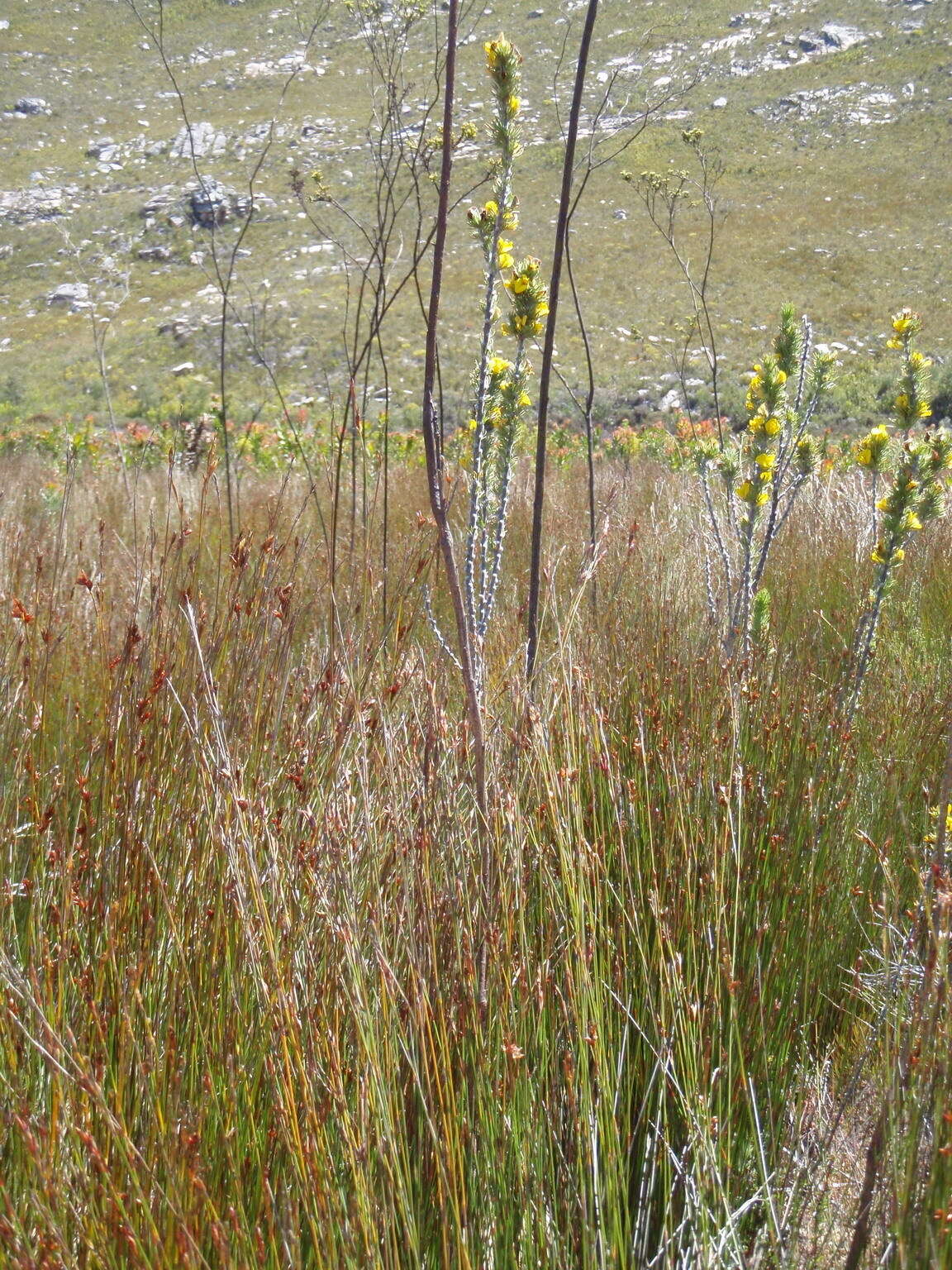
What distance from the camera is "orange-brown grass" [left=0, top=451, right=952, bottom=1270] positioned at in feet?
3.26

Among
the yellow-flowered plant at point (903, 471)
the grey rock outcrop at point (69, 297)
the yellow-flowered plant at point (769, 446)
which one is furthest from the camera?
the grey rock outcrop at point (69, 297)

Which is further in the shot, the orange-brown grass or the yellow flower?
the yellow flower

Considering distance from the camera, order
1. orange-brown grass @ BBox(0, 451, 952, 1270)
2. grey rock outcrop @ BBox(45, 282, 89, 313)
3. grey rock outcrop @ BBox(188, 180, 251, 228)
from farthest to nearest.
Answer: grey rock outcrop @ BBox(45, 282, 89, 313) < grey rock outcrop @ BBox(188, 180, 251, 228) < orange-brown grass @ BBox(0, 451, 952, 1270)

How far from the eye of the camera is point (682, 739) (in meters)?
1.92

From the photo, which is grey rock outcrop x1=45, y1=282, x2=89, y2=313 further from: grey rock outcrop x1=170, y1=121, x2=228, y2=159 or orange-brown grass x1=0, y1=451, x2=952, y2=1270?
orange-brown grass x1=0, y1=451, x2=952, y2=1270

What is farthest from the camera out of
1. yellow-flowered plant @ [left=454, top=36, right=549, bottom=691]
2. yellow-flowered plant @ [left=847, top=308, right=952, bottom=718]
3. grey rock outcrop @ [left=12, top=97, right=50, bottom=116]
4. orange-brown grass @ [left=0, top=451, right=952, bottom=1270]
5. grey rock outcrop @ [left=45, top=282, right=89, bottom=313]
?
grey rock outcrop @ [left=12, top=97, right=50, bottom=116]

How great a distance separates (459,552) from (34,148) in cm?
4495

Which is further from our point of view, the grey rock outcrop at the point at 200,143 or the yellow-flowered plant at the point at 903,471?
the grey rock outcrop at the point at 200,143

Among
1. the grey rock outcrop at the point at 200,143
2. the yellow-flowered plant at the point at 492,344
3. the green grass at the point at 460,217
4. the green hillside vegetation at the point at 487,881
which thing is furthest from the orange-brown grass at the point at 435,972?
the green grass at the point at 460,217

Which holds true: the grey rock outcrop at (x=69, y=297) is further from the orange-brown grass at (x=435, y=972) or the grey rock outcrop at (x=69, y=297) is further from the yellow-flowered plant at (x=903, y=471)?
the orange-brown grass at (x=435, y=972)

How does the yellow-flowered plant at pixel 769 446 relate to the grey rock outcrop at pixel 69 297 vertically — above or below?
below

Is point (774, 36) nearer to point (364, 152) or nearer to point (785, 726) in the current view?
point (364, 152)

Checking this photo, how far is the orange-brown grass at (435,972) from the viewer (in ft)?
3.26

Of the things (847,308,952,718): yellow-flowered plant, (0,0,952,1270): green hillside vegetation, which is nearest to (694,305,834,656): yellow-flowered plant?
(0,0,952,1270): green hillside vegetation
